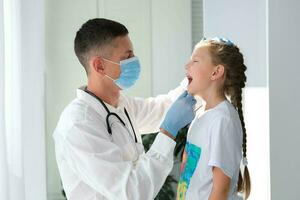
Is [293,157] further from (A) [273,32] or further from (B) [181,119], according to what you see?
(B) [181,119]

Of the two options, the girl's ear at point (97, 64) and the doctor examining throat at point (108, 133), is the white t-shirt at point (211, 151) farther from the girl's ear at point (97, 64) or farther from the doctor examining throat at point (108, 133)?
the girl's ear at point (97, 64)

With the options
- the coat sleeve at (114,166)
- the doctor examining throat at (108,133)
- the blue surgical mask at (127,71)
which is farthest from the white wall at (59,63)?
the coat sleeve at (114,166)

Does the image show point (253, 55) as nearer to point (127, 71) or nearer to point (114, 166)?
point (127, 71)

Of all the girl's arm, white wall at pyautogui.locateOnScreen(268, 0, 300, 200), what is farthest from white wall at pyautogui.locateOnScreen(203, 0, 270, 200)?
the girl's arm

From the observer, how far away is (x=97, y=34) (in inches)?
75.9

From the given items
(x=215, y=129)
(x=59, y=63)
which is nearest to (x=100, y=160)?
(x=215, y=129)

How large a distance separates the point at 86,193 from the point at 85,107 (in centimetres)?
32

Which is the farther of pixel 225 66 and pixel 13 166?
pixel 13 166

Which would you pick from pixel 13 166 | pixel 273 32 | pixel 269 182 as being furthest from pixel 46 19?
pixel 269 182

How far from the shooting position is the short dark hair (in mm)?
1929

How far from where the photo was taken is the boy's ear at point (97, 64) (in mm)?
1951

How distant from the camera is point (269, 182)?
2662 mm

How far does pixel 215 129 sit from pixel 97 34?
0.61 meters

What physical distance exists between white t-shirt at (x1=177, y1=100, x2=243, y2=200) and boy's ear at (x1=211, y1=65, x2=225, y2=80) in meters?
0.10
